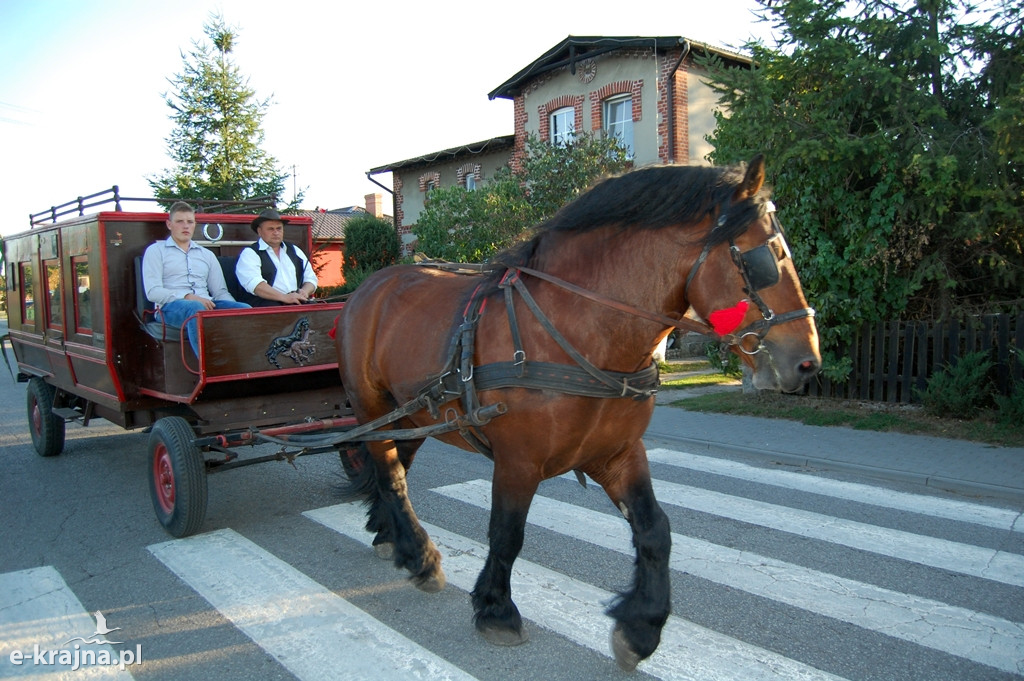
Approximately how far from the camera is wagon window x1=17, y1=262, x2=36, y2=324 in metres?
7.73

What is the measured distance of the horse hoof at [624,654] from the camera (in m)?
3.12

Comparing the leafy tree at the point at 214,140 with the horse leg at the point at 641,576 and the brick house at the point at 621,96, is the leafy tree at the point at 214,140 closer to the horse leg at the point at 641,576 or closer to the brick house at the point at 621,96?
the brick house at the point at 621,96

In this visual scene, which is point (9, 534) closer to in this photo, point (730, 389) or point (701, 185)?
point (701, 185)

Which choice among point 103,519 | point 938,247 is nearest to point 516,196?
point 938,247

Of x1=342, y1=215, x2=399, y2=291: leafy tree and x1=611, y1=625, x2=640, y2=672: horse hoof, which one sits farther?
x1=342, y1=215, x2=399, y2=291: leafy tree

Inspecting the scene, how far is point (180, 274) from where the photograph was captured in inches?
222

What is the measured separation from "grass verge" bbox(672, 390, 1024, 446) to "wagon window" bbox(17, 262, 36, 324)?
7.86m

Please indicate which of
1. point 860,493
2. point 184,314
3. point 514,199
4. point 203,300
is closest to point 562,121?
point 514,199

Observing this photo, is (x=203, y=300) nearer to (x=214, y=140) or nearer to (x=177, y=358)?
(x=177, y=358)

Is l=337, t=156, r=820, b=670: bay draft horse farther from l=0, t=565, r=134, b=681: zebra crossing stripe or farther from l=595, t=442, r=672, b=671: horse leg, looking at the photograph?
l=0, t=565, r=134, b=681: zebra crossing stripe

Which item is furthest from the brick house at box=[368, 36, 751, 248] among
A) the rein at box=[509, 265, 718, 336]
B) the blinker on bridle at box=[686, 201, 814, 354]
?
the blinker on bridle at box=[686, 201, 814, 354]

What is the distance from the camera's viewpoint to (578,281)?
10.3 ft

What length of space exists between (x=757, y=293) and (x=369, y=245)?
2109 centimetres

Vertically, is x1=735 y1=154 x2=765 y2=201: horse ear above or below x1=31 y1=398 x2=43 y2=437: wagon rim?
above
